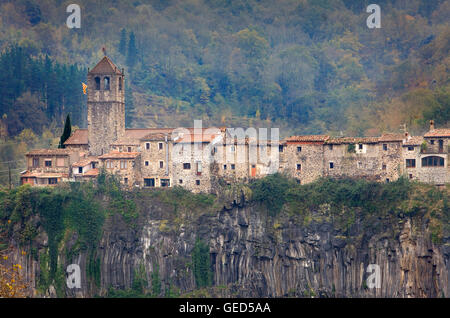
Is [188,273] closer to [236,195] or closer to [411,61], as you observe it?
[236,195]

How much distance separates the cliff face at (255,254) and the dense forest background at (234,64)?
49.7 ft

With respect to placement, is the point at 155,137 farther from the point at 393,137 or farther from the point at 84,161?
the point at 393,137

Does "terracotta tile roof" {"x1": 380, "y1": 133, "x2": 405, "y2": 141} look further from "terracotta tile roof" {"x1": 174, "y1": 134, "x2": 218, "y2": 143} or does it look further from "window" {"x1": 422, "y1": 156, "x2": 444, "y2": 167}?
"terracotta tile roof" {"x1": 174, "y1": 134, "x2": 218, "y2": 143}

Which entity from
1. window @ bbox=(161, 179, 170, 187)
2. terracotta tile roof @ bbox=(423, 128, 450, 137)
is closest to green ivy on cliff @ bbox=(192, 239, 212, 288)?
window @ bbox=(161, 179, 170, 187)

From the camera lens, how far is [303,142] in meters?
69.2

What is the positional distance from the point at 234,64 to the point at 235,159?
63028 mm

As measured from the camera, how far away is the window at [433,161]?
218 feet

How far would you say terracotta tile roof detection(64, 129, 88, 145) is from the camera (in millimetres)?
75125

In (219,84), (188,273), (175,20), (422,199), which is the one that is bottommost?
(188,273)

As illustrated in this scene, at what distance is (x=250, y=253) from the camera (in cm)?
6888

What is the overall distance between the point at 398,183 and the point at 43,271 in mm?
26478

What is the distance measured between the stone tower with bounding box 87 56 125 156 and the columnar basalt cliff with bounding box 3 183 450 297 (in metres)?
7.34
